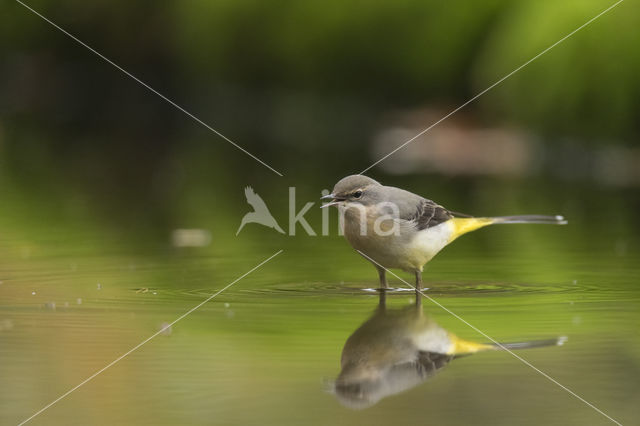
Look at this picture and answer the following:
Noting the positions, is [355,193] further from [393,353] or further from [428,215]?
[393,353]

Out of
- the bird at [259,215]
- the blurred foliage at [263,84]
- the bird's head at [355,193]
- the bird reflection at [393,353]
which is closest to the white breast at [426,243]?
the bird's head at [355,193]

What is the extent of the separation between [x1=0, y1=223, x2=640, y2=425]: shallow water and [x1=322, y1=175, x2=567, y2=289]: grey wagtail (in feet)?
0.71

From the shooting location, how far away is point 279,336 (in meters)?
6.35

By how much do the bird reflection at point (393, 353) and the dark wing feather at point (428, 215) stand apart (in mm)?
1196

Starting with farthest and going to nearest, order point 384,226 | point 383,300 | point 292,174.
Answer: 1. point 292,174
2. point 384,226
3. point 383,300

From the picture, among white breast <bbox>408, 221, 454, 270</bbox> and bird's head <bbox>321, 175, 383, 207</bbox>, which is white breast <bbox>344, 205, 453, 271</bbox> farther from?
bird's head <bbox>321, 175, 383, 207</bbox>

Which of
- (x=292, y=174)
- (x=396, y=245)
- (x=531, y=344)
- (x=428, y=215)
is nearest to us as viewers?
(x=531, y=344)

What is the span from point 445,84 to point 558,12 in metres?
3.17

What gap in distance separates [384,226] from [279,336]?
1.89 metres

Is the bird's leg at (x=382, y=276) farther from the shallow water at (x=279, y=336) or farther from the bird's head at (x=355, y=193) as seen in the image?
the bird's head at (x=355, y=193)

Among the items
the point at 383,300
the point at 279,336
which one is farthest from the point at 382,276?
the point at 279,336

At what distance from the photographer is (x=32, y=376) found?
5484mm

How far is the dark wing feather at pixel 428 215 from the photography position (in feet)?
27.0

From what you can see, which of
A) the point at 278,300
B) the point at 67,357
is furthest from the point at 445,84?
the point at 67,357
